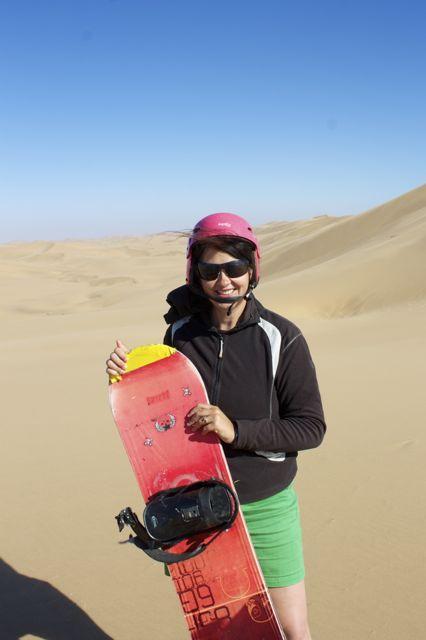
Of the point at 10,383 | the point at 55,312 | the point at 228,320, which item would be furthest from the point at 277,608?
the point at 55,312

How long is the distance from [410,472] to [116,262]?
5175cm

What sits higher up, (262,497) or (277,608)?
(262,497)

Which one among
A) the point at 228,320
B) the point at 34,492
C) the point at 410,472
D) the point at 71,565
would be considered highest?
the point at 228,320

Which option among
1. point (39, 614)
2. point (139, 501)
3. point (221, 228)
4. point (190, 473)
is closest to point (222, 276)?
point (221, 228)

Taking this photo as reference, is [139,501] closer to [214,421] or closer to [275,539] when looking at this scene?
[275,539]

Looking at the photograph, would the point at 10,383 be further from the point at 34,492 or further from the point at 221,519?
the point at 221,519

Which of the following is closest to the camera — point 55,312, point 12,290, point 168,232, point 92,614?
Answer: point 168,232

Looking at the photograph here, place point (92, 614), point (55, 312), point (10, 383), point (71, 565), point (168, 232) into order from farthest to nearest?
point (55, 312) → point (10, 383) → point (71, 565) → point (92, 614) → point (168, 232)

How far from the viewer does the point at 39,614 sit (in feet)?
11.1

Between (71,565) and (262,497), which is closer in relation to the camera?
(262,497)

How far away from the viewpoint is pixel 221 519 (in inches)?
78.8

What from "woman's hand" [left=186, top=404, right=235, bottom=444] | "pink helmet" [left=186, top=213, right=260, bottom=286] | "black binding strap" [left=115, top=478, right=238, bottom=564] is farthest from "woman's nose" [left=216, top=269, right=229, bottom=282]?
"black binding strap" [left=115, top=478, right=238, bottom=564]

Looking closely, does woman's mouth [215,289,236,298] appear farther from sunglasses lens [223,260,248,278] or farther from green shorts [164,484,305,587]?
green shorts [164,484,305,587]

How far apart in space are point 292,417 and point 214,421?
0.99 feet
